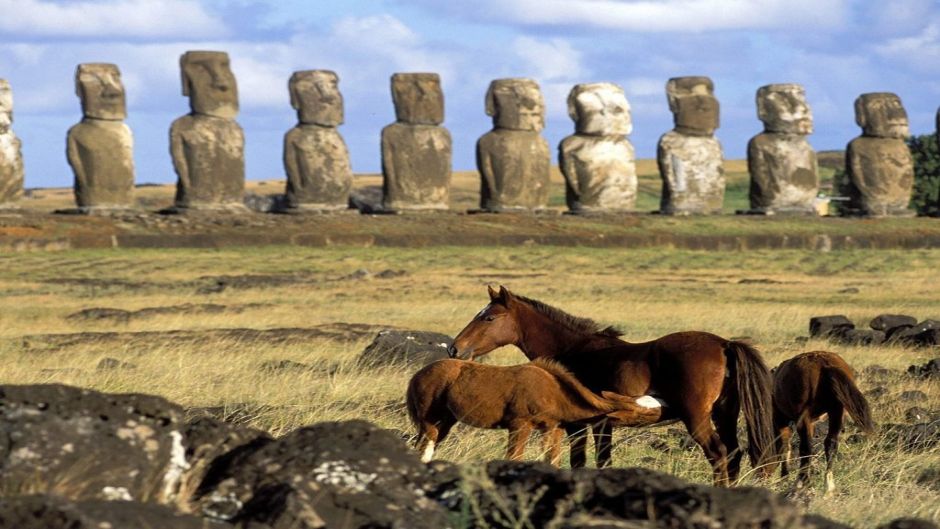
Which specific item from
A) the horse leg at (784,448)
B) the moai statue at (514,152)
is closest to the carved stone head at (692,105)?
the moai statue at (514,152)

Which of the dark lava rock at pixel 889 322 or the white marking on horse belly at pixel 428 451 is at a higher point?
the white marking on horse belly at pixel 428 451

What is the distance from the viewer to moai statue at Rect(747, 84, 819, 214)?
130ft

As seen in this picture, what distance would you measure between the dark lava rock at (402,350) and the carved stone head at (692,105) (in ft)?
82.4

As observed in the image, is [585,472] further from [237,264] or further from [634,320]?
[237,264]

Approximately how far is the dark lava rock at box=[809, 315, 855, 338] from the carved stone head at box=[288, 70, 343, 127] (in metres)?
20.5

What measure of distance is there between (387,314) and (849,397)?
13021 mm

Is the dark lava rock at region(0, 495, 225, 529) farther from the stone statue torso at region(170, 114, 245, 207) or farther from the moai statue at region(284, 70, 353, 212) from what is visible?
the moai statue at region(284, 70, 353, 212)

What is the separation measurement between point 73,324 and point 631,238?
1805cm

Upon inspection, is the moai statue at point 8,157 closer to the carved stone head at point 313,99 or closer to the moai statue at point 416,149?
the carved stone head at point 313,99

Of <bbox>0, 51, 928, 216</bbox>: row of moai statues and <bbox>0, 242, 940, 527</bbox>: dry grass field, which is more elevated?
<bbox>0, 51, 928, 216</bbox>: row of moai statues

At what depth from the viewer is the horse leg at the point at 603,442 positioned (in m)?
8.10

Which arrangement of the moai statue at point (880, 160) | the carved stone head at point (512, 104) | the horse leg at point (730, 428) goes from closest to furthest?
the horse leg at point (730, 428) → the carved stone head at point (512, 104) → the moai statue at point (880, 160)

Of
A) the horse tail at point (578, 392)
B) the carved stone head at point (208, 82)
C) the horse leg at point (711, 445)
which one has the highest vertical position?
the carved stone head at point (208, 82)

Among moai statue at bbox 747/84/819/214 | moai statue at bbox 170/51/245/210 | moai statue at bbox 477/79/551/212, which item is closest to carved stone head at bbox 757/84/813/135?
moai statue at bbox 747/84/819/214
